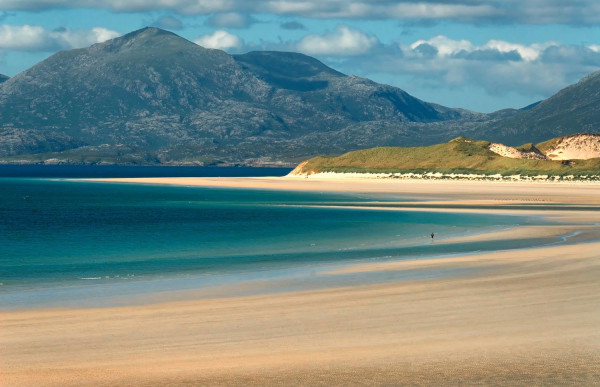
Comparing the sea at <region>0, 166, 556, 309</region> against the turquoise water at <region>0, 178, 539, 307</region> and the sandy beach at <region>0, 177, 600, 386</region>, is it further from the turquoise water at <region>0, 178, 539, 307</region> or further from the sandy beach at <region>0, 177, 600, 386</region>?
the sandy beach at <region>0, 177, 600, 386</region>

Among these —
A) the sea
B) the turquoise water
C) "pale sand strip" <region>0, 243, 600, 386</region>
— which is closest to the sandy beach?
"pale sand strip" <region>0, 243, 600, 386</region>

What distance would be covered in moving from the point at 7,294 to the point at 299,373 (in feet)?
52.1

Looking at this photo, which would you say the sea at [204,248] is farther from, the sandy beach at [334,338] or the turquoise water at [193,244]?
the sandy beach at [334,338]

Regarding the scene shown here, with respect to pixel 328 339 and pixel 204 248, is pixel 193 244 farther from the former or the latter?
pixel 328 339

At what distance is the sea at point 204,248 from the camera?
30.8m

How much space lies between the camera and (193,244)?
168 ft

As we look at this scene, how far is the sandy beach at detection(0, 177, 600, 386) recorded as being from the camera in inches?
677

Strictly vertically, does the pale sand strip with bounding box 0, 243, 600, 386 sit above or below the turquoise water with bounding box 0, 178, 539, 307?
above

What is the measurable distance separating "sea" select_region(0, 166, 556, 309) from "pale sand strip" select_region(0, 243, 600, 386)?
3615 millimetres

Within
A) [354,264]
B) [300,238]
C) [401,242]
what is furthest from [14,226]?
[354,264]

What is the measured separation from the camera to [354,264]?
125ft

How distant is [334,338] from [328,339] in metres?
0.19

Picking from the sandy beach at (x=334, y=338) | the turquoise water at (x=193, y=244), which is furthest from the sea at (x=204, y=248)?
the sandy beach at (x=334, y=338)

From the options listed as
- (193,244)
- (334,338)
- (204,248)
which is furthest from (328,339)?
(193,244)
